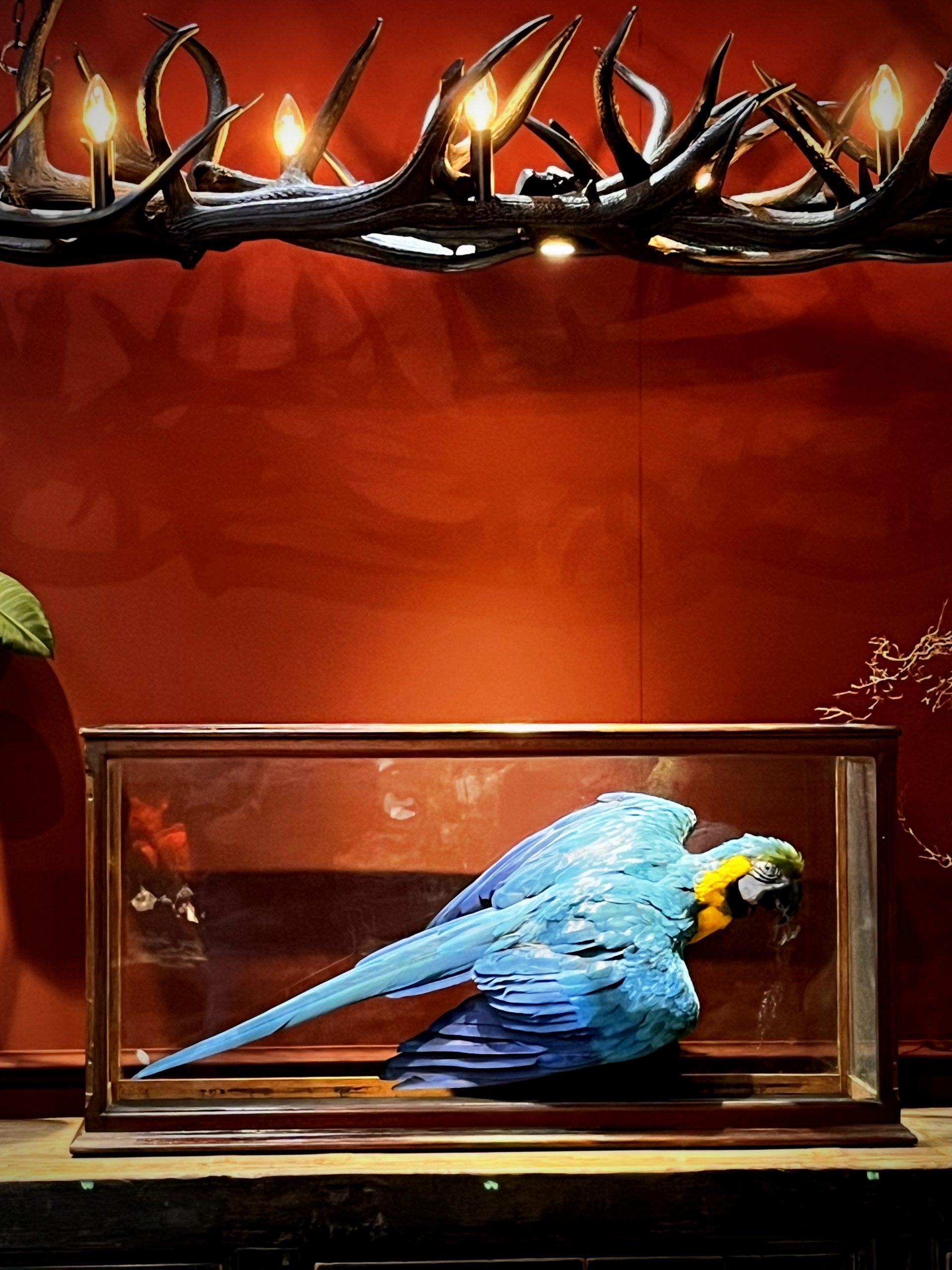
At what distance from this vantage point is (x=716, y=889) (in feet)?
6.16

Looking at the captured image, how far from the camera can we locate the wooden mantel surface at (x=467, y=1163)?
1763mm

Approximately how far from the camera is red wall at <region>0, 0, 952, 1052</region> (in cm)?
222

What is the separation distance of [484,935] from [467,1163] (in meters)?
0.32

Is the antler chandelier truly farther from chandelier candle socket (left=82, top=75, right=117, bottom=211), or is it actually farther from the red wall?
the red wall

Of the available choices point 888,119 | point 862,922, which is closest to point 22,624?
point 862,922

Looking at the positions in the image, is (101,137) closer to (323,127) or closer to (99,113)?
(99,113)

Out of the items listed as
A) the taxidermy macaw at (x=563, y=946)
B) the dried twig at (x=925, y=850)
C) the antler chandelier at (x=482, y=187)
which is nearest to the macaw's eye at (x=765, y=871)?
the taxidermy macaw at (x=563, y=946)

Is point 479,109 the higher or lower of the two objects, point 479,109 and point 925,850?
the higher

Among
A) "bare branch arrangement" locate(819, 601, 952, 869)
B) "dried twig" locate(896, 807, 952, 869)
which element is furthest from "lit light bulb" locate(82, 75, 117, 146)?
"dried twig" locate(896, 807, 952, 869)

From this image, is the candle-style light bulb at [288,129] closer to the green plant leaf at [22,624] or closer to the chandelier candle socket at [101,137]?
the chandelier candle socket at [101,137]

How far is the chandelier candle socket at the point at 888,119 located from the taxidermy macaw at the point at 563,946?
0.95 meters

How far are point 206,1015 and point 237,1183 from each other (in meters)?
0.23

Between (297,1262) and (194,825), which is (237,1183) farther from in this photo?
(194,825)

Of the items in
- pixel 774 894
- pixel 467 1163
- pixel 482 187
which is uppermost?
pixel 482 187
